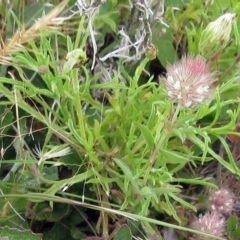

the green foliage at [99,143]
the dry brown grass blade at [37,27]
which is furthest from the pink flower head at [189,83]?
the dry brown grass blade at [37,27]

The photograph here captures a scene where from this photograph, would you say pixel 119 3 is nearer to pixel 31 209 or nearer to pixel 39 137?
pixel 39 137

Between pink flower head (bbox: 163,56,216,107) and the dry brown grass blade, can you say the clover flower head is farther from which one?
the dry brown grass blade

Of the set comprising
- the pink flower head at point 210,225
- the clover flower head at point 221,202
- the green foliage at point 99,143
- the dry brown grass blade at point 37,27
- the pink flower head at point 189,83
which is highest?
the dry brown grass blade at point 37,27

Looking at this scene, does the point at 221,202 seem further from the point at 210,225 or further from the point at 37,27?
the point at 37,27

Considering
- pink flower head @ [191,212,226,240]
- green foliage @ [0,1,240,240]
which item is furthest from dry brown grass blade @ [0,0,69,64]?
pink flower head @ [191,212,226,240]

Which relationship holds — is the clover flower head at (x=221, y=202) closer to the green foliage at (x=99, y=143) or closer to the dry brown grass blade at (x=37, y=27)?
the green foliage at (x=99, y=143)

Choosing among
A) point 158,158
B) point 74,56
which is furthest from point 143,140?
point 74,56
